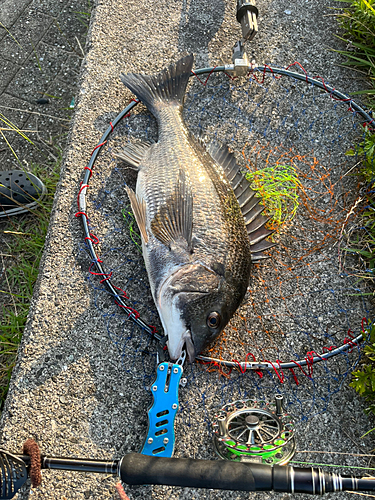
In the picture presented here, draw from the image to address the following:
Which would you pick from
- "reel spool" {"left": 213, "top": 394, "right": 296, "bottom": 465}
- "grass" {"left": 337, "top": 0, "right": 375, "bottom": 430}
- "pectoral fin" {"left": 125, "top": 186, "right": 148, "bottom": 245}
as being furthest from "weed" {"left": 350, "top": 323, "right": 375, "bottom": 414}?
"pectoral fin" {"left": 125, "top": 186, "right": 148, "bottom": 245}

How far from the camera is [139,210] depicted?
9.84 ft

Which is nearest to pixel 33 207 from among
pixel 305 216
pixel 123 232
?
pixel 123 232

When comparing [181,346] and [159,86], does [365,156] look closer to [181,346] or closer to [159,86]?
[159,86]

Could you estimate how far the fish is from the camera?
8.76 feet

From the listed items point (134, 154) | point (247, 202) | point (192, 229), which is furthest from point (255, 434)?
point (134, 154)

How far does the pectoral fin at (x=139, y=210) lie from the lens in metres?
2.93

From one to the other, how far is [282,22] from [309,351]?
2921mm

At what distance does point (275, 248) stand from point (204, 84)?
1514mm

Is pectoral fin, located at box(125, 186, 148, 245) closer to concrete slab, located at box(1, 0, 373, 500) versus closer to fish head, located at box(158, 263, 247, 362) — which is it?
concrete slab, located at box(1, 0, 373, 500)

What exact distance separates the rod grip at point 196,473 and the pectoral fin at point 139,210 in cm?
128

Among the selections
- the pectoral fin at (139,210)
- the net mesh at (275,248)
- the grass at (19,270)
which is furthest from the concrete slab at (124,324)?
the grass at (19,270)

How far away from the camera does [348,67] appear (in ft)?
13.0

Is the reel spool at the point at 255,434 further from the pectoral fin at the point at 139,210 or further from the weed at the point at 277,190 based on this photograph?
the weed at the point at 277,190

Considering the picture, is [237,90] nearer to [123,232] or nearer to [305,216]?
[305,216]
